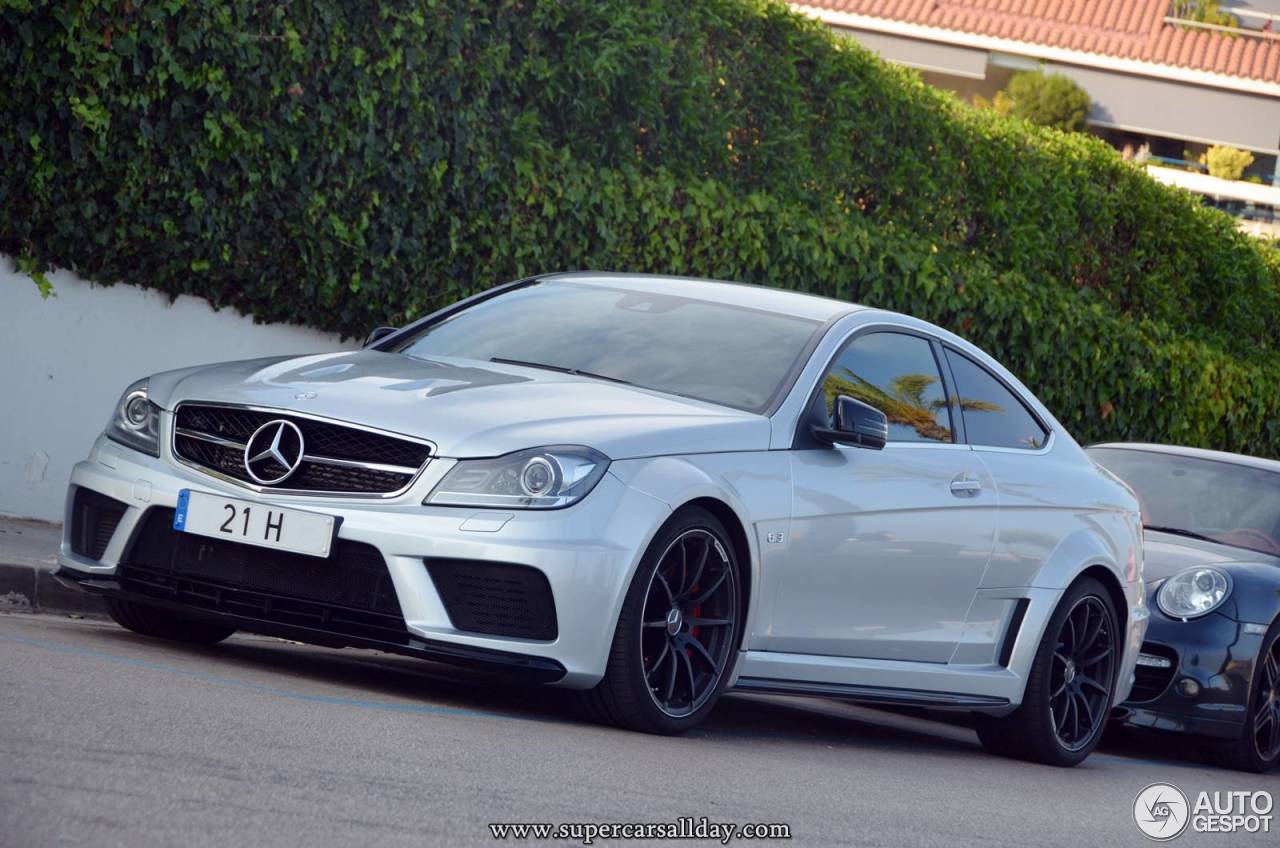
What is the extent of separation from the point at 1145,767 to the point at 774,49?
6464mm

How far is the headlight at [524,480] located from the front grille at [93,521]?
121cm

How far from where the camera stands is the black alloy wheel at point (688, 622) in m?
6.04

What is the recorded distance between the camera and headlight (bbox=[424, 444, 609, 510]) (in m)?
5.77

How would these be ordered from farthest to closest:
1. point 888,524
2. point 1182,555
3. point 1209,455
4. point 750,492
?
1. point 1209,455
2. point 1182,555
3. point 888,524
4. point 750,492

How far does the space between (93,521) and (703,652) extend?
2.08 meters

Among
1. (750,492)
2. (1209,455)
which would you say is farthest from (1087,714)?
(1209,455)

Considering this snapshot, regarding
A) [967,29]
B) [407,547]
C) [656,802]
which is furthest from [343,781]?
[967,29]

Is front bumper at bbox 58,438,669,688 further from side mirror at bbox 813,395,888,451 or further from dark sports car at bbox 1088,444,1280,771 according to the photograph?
dark sports car at bbox 1088,444,1280,771

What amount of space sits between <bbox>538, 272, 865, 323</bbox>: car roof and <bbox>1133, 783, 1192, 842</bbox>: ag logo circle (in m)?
2.13

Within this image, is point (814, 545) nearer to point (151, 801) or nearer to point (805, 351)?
point (805, 351)

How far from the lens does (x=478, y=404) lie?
6.15 meters

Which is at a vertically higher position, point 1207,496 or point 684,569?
point 684,569

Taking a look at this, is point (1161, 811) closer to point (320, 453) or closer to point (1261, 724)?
point (1261, 724)

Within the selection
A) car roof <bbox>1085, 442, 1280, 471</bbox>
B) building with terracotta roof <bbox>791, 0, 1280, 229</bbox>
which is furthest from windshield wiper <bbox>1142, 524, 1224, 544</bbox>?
building with terracotta roof <bbox>791, 0, 1280, 229</bbox>
